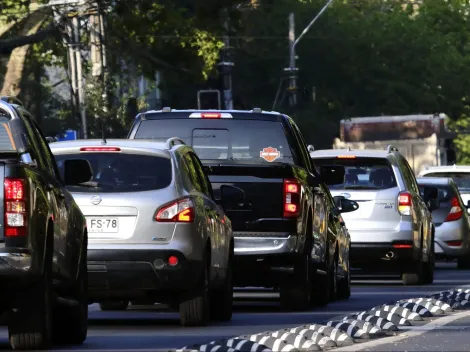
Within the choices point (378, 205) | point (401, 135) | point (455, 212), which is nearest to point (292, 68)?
point (401, 135)

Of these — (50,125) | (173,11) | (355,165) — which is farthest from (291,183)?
(50,125)

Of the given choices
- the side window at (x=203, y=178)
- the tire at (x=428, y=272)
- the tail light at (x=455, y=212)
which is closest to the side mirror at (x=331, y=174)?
the side window at (x=203, y=178)

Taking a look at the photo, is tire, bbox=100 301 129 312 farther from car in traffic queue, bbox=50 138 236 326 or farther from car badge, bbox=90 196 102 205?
car badge, bbox=90 196 102 205

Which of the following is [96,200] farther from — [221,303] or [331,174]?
[331,174]

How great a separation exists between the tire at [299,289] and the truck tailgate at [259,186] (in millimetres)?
648

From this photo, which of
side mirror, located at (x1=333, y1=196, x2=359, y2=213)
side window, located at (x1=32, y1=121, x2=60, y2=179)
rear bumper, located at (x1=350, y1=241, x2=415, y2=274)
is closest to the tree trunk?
rear bumper, located at (x1=350, y1=241, x2=415, y2=274)

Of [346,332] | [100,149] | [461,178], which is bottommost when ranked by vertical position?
[461,178]

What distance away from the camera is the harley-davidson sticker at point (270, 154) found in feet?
60.8

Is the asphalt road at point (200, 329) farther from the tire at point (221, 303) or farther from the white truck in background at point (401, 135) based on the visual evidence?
the white truck in background at point (401, 135)

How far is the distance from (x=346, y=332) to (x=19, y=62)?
31415mm

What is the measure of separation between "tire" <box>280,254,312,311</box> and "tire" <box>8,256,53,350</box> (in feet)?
19.7

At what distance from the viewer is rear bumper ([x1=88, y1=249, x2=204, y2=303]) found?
15.1 meters

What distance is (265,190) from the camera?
58.2 ft

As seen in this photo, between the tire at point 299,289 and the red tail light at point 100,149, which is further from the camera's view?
the tire at point 299,289
